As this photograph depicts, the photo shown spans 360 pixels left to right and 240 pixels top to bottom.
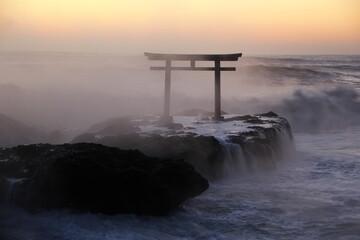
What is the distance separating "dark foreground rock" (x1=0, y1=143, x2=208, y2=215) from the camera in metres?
9.03

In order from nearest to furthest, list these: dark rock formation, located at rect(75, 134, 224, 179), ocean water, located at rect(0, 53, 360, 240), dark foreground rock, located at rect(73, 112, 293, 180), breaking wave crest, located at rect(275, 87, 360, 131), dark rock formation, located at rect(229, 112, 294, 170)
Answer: ocean water, located at rect(0, 53, 360, 240), dark rock formation, located at rect(75, 134, 224, 179), dark foreground rock, located at rect(73, 112, 293, 180), dark rock formation, located at rect(229, 112, 294, 170), breaking wave crest, located at rect(275, 87, 360, 131)

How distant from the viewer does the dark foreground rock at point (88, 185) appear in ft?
29.6

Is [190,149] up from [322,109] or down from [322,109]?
up

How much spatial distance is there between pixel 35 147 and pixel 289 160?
805 cm

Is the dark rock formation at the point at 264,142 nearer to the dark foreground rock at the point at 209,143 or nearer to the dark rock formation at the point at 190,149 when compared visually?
the dark foreground rock at the point at 209,143

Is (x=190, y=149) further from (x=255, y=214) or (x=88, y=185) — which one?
(x=88, y=185)

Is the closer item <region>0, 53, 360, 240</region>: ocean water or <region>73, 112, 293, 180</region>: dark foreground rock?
<region>0, 53, 360, 240</region>: ocean water

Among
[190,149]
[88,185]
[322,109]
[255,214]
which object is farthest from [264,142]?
[322,109]

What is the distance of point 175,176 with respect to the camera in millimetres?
9914

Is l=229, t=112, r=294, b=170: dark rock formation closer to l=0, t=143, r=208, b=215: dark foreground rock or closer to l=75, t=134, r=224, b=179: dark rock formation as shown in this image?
l=75, t=134, r=224, b=179: dark rock formation

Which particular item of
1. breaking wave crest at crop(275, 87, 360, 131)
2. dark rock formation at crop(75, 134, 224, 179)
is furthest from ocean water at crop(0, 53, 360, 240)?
breaking wave crest at crop(275, 87, 360, 131)

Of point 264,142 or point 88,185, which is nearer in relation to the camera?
point 88,185

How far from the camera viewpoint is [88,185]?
359 inches

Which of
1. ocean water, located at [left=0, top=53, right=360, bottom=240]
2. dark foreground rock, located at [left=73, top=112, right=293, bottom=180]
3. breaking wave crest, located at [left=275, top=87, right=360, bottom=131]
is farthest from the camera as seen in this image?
Answer: breaking wave crest, located at [left=275, top=87, right=360, bottom=131]
